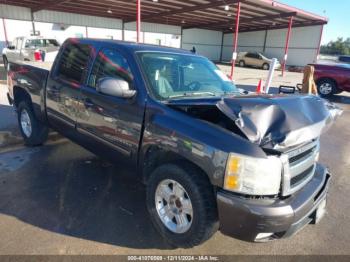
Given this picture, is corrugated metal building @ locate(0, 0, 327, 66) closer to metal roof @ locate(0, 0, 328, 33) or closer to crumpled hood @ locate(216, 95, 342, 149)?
metal roof @ locate(0, 0, 328, 33)

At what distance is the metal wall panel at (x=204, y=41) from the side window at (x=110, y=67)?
35539 mm

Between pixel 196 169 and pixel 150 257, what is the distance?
932mm

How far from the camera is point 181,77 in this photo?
3.47 m

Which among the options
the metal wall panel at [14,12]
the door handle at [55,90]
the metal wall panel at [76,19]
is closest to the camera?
the door handle at [55,90]

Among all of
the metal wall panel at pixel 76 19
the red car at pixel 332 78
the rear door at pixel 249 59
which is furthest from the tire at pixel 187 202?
the rear door at pixel 249 59

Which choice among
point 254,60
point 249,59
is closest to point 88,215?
point 254,60

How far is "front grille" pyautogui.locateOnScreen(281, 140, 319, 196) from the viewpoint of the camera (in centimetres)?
228

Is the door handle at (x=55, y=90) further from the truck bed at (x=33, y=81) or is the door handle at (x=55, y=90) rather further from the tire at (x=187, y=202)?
the tire at (x=187, y=202)

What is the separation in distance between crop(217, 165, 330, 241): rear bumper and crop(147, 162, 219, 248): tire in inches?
6.0

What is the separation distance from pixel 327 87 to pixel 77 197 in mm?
11705

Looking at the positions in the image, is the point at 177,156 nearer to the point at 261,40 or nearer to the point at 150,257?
the point at 150,257

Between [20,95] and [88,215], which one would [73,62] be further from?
[88,215]

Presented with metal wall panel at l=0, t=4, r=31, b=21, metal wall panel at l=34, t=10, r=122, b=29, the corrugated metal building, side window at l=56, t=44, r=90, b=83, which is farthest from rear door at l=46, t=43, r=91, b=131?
metal wall panel at l=34, t=10, r=122, b=29

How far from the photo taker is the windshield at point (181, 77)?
3.09 metres
